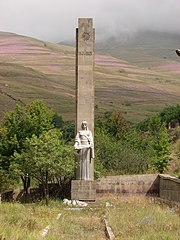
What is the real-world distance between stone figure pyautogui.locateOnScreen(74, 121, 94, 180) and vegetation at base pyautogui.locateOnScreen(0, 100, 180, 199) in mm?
371

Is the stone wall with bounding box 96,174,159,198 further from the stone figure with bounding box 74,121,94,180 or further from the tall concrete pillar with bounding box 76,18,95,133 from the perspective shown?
the tall concrete pillar with bounding box 76,18,95,133

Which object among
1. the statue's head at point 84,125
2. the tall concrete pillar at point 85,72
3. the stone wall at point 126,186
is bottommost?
the stone wall at point 126,186

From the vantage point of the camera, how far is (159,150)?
49.2 meters

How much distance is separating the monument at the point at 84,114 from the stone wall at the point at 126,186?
4.74 feet

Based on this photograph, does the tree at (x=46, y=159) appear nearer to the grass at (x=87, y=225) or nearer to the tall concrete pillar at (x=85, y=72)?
the tall concrete pillar at (x=85, y=72)

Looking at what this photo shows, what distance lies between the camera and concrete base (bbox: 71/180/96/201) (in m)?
23.5

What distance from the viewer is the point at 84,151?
23.7m

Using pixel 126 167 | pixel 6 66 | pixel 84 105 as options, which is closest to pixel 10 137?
pixel 126 167

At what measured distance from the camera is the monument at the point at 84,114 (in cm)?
2358

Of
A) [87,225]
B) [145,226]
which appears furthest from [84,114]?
[145,226]

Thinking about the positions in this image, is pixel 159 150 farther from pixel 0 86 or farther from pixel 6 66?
pixel 6 66

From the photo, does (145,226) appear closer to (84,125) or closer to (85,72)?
(84,125)

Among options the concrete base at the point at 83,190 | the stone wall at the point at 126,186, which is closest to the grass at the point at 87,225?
the concrete base at the point at 83,190

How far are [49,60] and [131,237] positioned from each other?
468 ft
